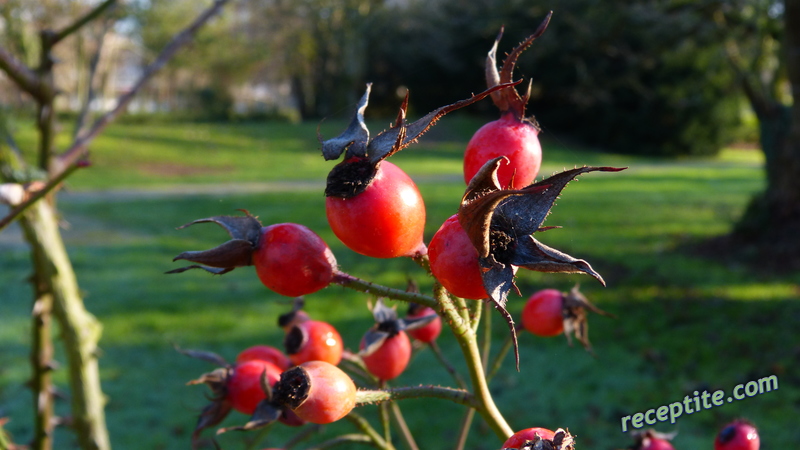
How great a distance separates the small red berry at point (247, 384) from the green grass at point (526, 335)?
214 millimetres

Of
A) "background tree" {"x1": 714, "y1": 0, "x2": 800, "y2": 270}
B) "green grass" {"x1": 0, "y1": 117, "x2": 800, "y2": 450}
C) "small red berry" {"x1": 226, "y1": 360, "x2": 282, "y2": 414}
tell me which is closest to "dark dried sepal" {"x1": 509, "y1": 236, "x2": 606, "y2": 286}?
"green grass" {"x1": 0, "y1": 117, "x2": 800, "y2": 450}

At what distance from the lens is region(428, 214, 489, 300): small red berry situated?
67cm

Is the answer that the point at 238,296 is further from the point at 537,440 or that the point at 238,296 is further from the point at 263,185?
the point at 263,185

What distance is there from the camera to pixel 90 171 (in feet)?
54.1

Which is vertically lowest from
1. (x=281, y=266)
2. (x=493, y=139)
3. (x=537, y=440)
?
(x=537, y=440)

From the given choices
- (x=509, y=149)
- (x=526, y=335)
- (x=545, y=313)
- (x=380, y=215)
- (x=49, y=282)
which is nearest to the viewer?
(x=380, y=215)

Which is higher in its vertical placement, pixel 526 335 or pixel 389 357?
pixel 389 357

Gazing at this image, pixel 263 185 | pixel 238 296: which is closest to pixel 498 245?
pixel 238 296

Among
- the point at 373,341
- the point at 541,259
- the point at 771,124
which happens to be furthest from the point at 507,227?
the point at 771,124

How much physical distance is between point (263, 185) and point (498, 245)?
13798 millimetres

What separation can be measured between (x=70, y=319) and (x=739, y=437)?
134 cm

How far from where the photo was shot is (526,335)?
5340 millimetres

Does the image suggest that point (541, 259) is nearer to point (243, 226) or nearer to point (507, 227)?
point (507, 227)

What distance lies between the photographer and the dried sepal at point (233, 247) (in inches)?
31.9
